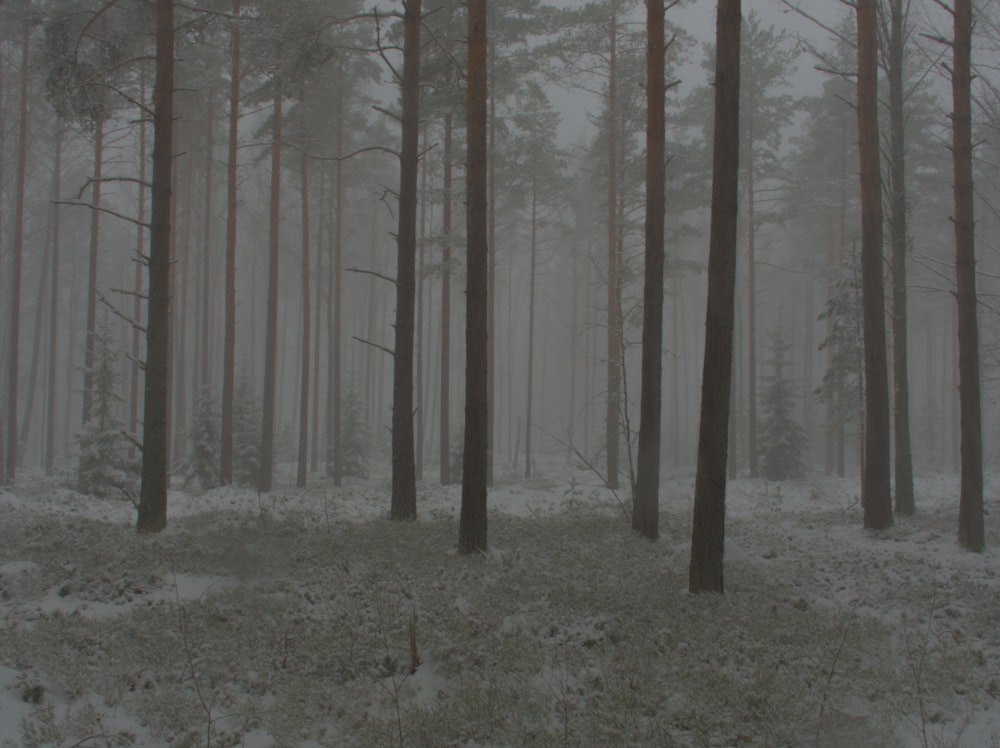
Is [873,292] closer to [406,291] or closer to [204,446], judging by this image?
[406,291]

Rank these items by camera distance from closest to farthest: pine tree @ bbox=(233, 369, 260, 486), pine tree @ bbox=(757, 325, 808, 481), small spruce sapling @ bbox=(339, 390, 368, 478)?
pine tree @ bbox=(233, 369, 260, 486) → pine tree @ bbox=(757, 325, 808, 481) → small spruce sapling @ bbox=(339, 390, 368, 478)

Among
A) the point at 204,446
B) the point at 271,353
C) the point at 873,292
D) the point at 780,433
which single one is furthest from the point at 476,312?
the point at 780,433

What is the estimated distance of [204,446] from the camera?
19.7m

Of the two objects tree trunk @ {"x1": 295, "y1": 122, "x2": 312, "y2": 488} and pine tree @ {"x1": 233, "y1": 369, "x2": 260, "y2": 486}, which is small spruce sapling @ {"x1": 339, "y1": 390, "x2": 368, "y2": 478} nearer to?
pine tree @ {"x1": 233, "y1": 369, "x2": 260, "y2": 486}

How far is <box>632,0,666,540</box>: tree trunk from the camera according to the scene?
9.44m

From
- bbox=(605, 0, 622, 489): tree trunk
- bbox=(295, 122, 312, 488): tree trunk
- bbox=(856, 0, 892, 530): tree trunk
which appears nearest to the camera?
bbox=(856, 0, 892, 530): tree trunk

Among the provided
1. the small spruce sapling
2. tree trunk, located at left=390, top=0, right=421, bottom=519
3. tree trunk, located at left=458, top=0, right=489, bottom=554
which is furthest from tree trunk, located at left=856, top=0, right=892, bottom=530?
the small spruce sapling

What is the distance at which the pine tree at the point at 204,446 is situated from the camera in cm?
1955

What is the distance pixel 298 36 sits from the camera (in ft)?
33.7

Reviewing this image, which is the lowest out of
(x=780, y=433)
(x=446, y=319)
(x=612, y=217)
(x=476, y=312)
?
(x=780, y=433)

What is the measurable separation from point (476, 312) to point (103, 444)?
1298 centimetres

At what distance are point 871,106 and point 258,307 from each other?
5177 cm

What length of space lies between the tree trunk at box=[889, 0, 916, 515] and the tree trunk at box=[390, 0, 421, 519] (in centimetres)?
966

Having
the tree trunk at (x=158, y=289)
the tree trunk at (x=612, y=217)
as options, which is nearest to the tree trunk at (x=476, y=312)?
the tree trunk at (x=158, y=289)
